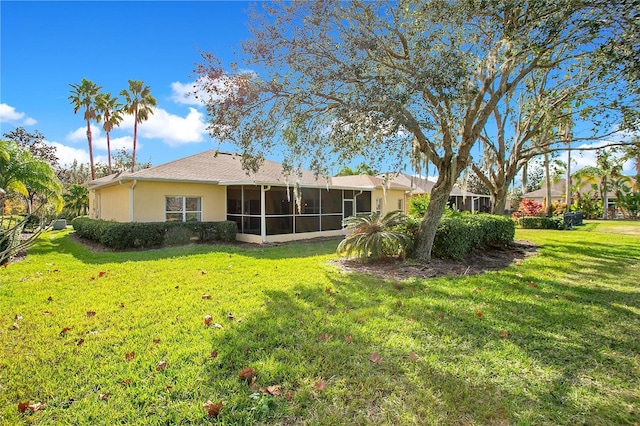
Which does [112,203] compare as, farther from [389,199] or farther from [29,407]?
[389,199]

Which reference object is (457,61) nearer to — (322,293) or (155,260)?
(322,293)

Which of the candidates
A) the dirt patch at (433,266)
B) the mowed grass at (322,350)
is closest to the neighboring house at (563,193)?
the dirt patch at (433,266)

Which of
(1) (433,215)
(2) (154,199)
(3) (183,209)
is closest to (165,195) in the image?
(2) (154,199)

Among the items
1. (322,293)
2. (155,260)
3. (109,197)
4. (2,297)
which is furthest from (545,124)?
(109,197)

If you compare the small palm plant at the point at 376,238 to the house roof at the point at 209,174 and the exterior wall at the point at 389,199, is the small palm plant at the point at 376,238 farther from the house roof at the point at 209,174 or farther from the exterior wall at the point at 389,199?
the exterior wall at the point at 389,199

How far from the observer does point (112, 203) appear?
1492 centimetres

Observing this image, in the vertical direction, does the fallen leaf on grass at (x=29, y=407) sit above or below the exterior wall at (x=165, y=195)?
below

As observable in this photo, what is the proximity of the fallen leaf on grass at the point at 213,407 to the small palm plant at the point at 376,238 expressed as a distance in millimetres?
6130

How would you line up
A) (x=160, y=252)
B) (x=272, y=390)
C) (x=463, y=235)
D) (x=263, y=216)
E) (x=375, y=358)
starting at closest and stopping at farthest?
(x=272, y=390) → (x=375, y=358) → (x=463, y=235) → (x=160, y=252) → (x=263, y=216)

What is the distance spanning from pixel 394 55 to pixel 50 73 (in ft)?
32.5

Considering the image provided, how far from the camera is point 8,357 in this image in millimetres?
3297

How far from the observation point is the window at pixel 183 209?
13.4 m

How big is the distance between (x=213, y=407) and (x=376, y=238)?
623cm

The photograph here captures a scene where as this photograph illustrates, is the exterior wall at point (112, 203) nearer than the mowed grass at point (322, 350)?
No
